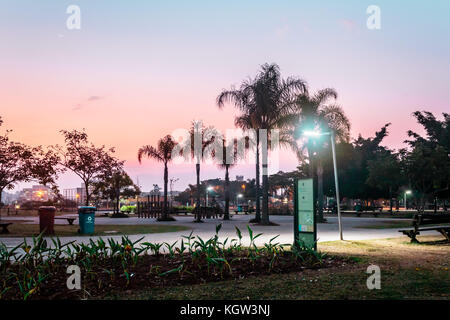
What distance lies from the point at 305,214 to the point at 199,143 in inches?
965

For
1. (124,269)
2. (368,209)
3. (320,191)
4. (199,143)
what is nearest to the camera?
(124,269)

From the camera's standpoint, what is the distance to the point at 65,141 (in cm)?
3747

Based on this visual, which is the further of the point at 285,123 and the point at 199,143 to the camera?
the point at 199,143

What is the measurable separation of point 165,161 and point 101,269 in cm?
2851

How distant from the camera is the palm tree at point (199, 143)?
3384cm

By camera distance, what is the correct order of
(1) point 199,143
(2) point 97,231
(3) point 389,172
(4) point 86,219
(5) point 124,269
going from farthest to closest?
(3) point 389,172 < (1) point 199,143 < (2) point 97,231 < (4) point 86,219 < (5) point 124,269

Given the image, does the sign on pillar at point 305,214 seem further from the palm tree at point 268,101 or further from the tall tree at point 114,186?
the tall tree at point 114,186

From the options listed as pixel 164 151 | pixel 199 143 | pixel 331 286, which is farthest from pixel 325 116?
pixel 331 286

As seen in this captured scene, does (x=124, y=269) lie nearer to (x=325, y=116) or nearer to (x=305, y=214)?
(x=305, y=214)

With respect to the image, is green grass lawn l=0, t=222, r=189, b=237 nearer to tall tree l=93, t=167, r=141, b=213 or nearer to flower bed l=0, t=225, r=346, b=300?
flower bed l=0, t=225, r=346, b=300

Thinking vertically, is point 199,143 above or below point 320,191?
above

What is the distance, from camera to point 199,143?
33844 millimetres

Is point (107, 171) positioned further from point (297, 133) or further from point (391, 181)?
point (391, 181)
